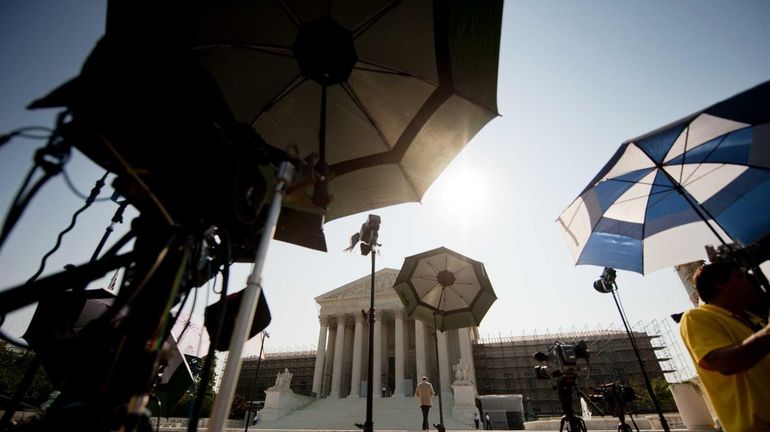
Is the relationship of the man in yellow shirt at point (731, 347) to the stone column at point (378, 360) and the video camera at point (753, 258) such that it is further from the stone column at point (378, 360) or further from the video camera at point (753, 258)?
the stone column at point (378, 360)

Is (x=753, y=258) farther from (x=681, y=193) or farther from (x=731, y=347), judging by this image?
(x=681, y=193)

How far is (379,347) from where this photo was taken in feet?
104

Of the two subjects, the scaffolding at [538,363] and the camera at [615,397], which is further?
the scaffolding at [538,363]

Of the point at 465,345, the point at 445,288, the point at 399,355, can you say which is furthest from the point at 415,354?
the point at 445,288

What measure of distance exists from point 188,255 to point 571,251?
21.2ft

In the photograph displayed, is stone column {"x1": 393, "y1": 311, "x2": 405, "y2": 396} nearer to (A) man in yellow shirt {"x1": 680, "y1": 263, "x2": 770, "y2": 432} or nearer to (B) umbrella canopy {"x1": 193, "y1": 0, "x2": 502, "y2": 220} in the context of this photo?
(B) umbrella canopy {"x1": 193, "y1": 0, "x2": 502, "y2": 220}

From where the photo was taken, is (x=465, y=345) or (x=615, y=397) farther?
(x=465, y=345)

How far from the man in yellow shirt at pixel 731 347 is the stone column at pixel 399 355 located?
28.6 m

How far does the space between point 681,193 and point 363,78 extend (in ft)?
16.7

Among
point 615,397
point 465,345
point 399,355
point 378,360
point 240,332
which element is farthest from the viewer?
point 465,345

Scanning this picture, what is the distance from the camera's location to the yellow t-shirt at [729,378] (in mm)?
2057

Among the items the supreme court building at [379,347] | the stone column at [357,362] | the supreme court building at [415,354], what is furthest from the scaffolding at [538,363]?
the stone column at [357,362]

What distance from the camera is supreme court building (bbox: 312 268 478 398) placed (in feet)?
98.1

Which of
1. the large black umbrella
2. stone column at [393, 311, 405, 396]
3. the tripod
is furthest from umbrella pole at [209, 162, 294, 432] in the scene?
stone column at [393, 311, 405, 396]
